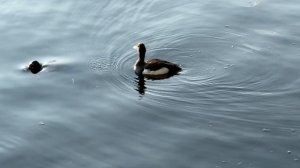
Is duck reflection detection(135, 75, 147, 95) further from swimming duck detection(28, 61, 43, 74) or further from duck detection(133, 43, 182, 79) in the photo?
swimming duck detection(28, 61, 43, 74)

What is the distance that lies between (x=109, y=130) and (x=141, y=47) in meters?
3.17

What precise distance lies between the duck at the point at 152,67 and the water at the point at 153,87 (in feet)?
0.62

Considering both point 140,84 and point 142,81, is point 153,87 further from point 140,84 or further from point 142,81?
point 142,81

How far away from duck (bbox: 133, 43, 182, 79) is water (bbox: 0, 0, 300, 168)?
0.19 meters

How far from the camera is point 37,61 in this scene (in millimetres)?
18562

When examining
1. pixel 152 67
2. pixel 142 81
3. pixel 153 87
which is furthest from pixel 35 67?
pixel 153 87

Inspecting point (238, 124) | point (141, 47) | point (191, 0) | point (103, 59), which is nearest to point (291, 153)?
point (238, 124)

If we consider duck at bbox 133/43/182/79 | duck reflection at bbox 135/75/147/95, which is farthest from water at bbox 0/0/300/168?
duck at bbox 133/43/182/79

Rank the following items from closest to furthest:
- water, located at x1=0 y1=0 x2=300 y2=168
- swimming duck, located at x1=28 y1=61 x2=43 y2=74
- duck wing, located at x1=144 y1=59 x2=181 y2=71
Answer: water, located at x1=0 y1=0 x2=300 y2=168, duck wing, located at x1=144 y1=59 x2=181 y2=71, swimming duck, located at x1=28 y1=61 x2=43 y2=74

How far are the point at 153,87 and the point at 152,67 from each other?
1.91ft

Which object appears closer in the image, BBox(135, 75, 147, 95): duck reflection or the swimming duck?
BBox(135, 75, 147, 95): duck reflection

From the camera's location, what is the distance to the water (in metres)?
14.5

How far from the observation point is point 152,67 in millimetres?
17359

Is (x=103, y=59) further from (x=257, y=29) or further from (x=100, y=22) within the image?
(x=257, y=29)
